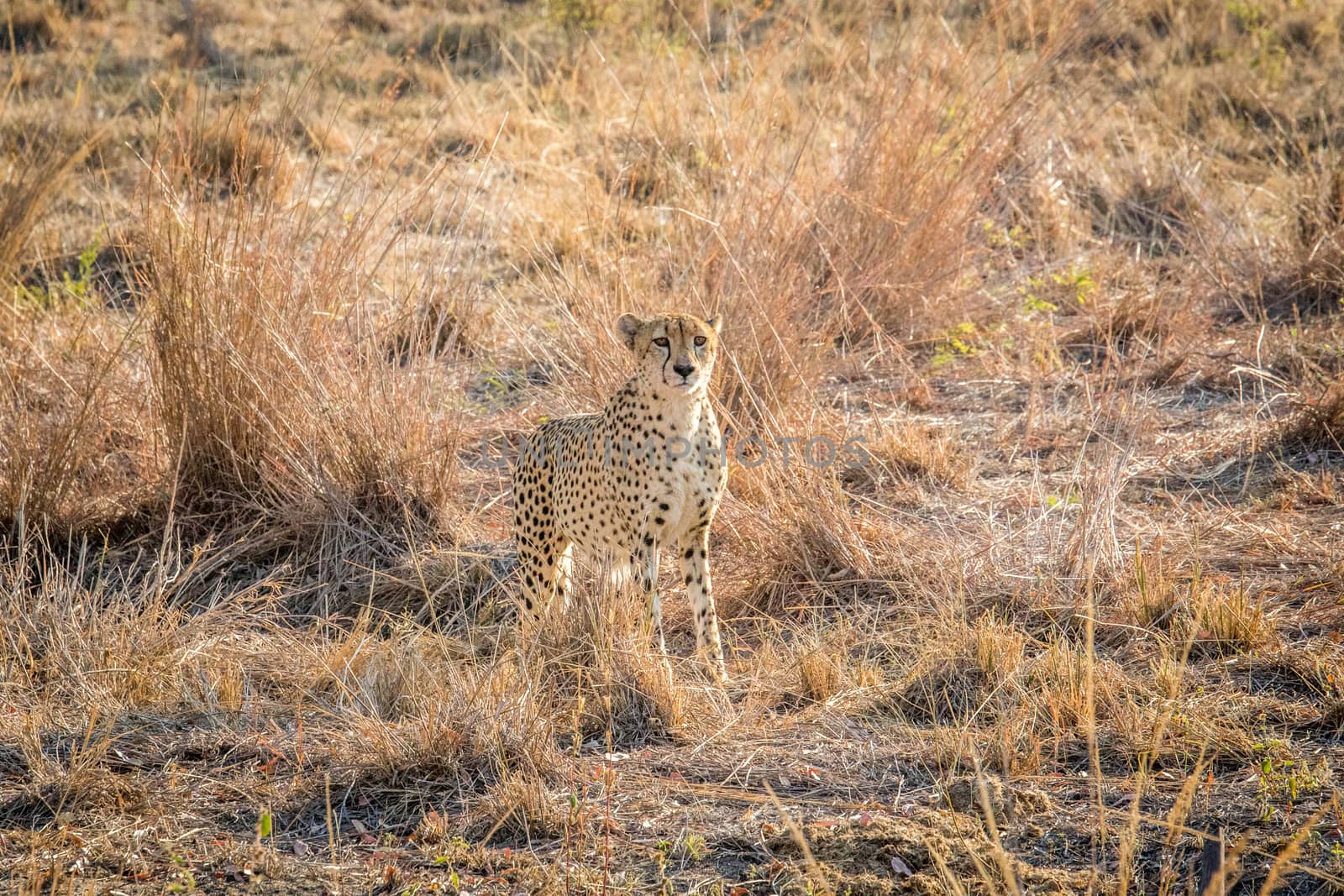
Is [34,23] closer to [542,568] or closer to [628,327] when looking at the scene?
[542,568]

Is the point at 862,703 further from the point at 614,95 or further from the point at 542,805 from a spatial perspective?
the point at 614,95

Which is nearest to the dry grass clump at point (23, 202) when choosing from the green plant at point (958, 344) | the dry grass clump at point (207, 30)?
the green plant at point (958, 344)

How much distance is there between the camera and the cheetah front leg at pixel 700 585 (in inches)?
142

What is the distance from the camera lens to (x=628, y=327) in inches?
142

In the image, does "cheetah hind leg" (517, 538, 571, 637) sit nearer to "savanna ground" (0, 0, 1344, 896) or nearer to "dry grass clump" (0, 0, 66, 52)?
"savanna ground" (0, 0, 1344, 896)

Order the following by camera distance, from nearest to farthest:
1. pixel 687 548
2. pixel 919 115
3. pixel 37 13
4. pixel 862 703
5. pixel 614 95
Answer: pixel 862 703, pixel 687 548, pixel 919 115, pixel 614 95, pixel 37 13

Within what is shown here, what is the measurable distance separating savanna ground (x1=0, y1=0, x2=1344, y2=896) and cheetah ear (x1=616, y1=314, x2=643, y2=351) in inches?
19.9

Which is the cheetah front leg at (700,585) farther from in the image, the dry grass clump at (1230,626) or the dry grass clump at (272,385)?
the dry grass clump at (1230,626)

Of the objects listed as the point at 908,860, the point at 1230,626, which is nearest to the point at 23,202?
the point at 908,860

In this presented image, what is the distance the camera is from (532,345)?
534 centimetres

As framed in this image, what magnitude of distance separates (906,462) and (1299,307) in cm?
237

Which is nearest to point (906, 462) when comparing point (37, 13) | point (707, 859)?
point (707, 859)

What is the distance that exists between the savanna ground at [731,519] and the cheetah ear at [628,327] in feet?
1.66

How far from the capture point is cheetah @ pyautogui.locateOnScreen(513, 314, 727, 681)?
351 cm
